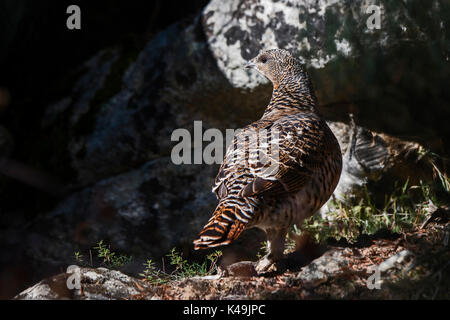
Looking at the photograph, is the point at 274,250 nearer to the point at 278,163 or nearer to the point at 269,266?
the point at 269,266

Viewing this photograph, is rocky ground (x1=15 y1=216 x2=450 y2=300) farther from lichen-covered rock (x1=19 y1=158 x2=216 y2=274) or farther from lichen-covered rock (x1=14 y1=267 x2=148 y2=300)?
lichen-covered rock (x1=19 y1=158 x2=216 y2=274)

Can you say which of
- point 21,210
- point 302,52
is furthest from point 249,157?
point 21,210

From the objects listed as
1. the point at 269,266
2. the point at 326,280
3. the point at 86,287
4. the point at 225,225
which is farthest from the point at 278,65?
the point at 86,287

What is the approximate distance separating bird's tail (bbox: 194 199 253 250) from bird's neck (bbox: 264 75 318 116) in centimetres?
147

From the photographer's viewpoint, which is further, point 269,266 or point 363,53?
point 363,53

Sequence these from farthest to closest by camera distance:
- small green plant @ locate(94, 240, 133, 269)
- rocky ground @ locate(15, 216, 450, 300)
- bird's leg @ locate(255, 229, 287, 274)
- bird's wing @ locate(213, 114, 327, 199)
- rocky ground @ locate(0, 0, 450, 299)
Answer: rocky ground @ locate(0, 0, 450, 299)
small green plant @ locate(94, 240, 133, 269)
bird's leg @ locate(255, 229, 287, 274)
bird's wing @ locate(213, 114, 327, 199)
rocky ground @ locate(15, 216, 450, 300)

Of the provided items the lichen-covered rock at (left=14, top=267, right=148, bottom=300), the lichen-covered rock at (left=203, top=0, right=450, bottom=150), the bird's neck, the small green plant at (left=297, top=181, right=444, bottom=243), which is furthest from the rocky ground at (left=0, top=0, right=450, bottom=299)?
the lichen-covered rock at (left=14, top=267, right=148, bottom=300)

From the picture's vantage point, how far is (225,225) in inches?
159

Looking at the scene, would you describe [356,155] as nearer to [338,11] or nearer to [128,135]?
[338,11]

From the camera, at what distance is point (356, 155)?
670 cm

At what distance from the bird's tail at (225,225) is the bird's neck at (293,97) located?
147cm

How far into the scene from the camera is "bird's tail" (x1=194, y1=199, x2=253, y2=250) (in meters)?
3.94

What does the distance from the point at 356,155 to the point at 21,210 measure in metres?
5.08

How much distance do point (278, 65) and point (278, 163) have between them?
6.03 feet
